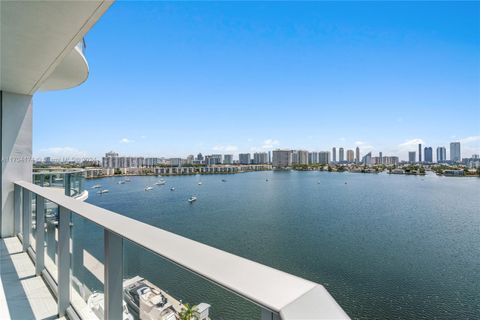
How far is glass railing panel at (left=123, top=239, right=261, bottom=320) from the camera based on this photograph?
0.56 meters

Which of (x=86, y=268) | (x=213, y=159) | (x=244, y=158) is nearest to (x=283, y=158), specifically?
(x=244, y=158)

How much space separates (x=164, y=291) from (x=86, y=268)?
78cm

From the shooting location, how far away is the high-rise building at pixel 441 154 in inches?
3895

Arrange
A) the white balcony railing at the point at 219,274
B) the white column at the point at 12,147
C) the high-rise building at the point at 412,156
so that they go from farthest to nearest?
the high-rise building at the point at 412,156 → the white column at the point at 12,147 → the white balcony railing at the point at 219,274

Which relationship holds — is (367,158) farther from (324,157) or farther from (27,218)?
(27,218)

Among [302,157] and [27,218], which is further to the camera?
[302,157]

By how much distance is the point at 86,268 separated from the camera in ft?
4.35

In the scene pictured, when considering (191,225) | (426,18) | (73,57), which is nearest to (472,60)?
(426,18)

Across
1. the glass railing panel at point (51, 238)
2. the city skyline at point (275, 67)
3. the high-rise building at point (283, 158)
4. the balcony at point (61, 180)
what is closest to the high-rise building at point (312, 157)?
the high-rise building at point (283, 158)

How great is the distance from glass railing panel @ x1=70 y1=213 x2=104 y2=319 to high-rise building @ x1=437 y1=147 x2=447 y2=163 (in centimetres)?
12777

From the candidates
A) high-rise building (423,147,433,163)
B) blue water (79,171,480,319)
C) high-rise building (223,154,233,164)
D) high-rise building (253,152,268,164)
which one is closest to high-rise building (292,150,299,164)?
high-rise building (253,152,268,164)

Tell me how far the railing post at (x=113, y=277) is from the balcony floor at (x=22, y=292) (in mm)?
889

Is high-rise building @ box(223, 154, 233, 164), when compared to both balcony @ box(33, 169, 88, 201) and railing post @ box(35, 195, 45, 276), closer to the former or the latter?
balcony @ box(33, 169, 88, 201)

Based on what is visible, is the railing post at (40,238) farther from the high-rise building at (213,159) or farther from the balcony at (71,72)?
the high-rise building at (213,159)
